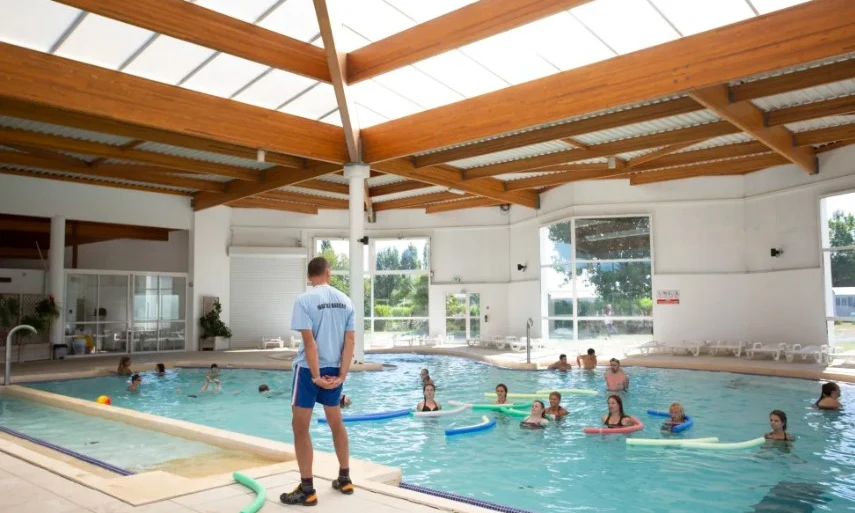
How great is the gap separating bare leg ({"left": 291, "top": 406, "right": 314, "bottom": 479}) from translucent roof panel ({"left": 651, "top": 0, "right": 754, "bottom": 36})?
282 inches

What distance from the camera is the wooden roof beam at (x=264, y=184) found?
15281 millimetres

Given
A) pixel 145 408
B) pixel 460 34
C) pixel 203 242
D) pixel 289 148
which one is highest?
pixel 460 34

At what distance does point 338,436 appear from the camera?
3.90 metres

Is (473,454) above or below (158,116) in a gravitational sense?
below

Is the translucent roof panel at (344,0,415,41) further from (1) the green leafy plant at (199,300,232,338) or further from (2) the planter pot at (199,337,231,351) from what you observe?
(2) the planter pot at (199,337,231,351)

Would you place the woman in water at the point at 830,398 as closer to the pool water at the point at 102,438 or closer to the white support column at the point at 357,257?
the pool water at the point at 102,438

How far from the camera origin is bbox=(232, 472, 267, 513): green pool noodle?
343 centimetres

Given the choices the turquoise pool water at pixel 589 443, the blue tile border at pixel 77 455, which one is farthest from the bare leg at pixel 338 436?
the blue tile border at pixel 77 455

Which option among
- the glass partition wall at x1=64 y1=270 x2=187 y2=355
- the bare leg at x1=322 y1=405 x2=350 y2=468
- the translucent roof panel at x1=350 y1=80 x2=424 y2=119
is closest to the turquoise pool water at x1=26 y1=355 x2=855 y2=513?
the bare leg at x1=322 y1=405 x2=350 y2=468

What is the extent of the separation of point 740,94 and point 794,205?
21.2ft

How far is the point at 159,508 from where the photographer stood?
3574 mm

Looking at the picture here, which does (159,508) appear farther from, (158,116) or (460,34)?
(158,116)

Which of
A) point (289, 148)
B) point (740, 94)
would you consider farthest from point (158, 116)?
point (740, 94)

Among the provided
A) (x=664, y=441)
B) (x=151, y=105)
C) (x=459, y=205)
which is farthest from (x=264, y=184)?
(x=664, y=441)
